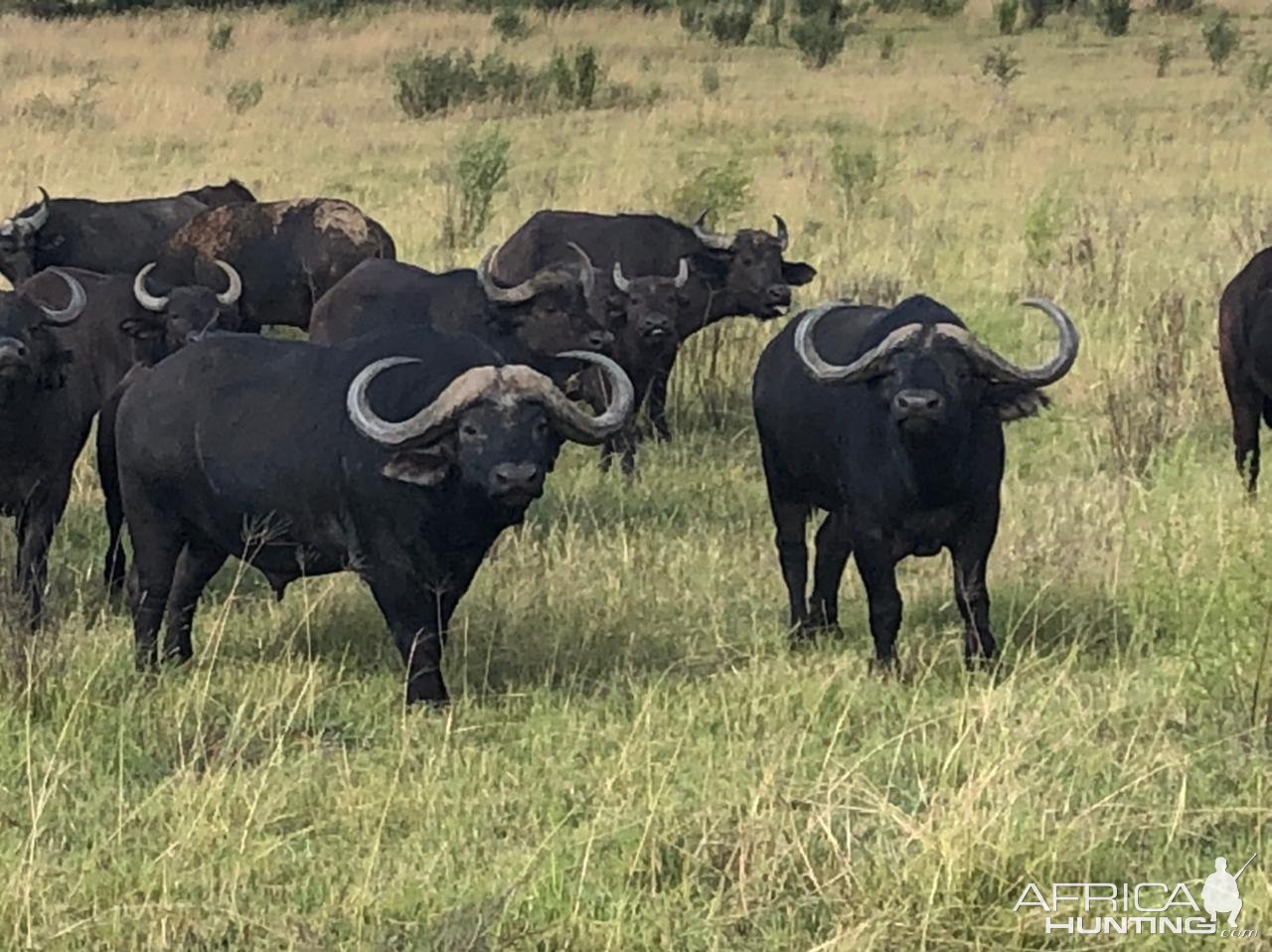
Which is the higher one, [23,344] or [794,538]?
[23,344]

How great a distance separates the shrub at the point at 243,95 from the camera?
24225mm

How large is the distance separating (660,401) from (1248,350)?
343 centimetres

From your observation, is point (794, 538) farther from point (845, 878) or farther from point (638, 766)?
point (845, 878)

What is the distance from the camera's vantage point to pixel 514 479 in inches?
225

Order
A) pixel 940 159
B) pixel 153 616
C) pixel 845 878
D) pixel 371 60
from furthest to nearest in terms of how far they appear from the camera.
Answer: pixel 371 60 → pixel 940 159 → pixel 153 616 → pixel 845 878

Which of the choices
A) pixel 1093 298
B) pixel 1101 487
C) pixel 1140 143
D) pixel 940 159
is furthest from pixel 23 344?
pixel 1140 143

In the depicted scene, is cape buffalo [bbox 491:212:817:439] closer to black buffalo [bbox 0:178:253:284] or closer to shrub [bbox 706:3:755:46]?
black buffalo [bbox 0:178:253:284]

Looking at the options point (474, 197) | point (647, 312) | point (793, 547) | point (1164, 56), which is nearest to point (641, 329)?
point (647, 312)

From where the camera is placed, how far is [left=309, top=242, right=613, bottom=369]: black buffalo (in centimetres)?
942

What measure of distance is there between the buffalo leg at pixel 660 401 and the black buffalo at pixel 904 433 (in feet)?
12.1

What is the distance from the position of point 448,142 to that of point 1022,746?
1672 cm

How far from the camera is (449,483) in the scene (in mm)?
6074

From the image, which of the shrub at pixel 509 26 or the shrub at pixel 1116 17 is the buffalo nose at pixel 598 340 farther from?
the shrub at pixel 1116 17

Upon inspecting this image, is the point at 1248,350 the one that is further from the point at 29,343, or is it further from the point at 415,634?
the point at 29,343
